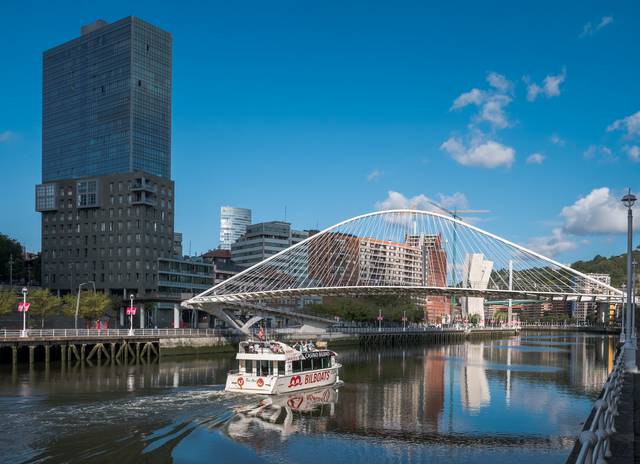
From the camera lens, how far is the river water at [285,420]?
1012 inches

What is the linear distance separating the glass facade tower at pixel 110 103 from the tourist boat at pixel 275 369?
433ft

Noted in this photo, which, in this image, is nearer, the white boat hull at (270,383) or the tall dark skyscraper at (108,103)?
the white boat hull at (270,383)

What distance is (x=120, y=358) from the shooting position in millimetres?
64188

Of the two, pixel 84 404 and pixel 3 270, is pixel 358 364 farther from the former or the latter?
pixel 3 270

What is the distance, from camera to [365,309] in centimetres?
12269

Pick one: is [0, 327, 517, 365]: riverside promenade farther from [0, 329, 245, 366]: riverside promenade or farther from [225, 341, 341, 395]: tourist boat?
[225, 341, 341, 395]: tourist boat

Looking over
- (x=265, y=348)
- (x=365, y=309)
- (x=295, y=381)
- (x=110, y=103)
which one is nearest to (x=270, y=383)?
(x=265, y=348)

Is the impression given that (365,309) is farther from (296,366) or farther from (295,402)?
(295,402)

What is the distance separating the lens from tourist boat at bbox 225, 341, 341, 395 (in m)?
39.4

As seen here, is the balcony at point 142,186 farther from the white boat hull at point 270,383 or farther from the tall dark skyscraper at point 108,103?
the white boat hull at point 270,383

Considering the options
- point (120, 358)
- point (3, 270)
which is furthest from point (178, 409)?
point (3, 270)

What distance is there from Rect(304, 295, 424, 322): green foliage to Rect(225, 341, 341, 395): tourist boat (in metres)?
70.1

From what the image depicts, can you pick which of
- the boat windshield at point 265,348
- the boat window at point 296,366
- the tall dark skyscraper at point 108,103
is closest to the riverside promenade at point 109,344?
the boat windshield at point 265,348

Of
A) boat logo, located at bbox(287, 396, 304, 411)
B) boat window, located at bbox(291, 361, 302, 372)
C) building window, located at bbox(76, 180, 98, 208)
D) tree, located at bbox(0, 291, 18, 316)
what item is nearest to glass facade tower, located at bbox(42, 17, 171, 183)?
building window, located at bbox(76, 180, 98, 208)
